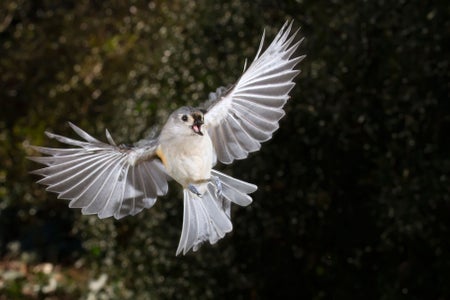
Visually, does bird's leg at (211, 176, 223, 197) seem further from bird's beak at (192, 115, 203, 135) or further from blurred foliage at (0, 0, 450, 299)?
blurred foliage at (0, 0, 450, 299)

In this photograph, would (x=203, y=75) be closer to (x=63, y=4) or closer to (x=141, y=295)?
(x=141, y=295)

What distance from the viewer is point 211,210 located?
159 centimetres

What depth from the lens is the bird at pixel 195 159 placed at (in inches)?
56.8

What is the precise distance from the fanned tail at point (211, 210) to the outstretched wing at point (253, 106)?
0.06 metres

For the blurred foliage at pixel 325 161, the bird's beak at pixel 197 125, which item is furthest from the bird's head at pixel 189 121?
the blurred foliage at pixel 325 161

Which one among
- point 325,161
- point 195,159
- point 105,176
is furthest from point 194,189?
point 325,161

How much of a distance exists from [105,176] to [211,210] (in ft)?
0.73

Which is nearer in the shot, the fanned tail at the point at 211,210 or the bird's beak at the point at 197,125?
the bird's beak at the point at 197,125

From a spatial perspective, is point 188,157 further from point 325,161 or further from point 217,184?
point 325,161

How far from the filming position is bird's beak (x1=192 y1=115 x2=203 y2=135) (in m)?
1.31

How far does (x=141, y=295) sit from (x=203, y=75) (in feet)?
4.83

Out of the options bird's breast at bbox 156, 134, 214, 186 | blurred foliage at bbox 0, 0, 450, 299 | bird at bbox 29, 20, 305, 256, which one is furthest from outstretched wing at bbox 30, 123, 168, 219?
blurred foliage at bbox 0, 0, 450, 299

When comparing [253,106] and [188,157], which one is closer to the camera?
[188,157]

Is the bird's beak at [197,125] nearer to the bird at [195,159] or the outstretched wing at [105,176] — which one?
the bird at [195,159]
